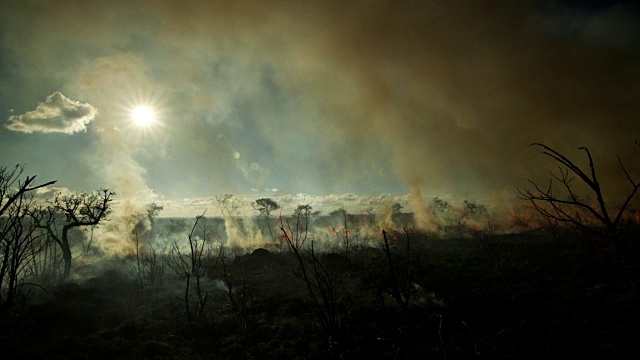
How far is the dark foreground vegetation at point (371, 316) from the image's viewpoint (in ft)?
45.1

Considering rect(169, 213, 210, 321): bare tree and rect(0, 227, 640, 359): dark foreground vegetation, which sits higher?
rect(169, 213, 210, 321): bare tree

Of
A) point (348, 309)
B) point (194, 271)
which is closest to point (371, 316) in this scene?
point (348, 309)

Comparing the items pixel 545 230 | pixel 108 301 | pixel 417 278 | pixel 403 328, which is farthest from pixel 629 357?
pixel 545 230

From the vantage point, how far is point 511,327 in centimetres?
1566

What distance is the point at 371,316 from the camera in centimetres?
1867

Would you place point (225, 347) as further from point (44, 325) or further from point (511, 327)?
point (511, 327)

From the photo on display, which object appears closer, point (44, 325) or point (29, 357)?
point (29, 357)

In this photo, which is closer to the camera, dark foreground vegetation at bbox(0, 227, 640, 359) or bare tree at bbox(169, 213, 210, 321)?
dark foreground vegetation at bbox(0, 227, 640, 359)

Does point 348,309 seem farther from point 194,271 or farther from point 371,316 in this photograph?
point 194,271

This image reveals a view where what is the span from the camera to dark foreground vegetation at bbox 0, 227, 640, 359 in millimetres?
13758

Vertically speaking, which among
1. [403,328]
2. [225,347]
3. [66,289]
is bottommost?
[225,347]

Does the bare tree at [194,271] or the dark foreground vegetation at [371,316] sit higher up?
the bare tree at [194,271]

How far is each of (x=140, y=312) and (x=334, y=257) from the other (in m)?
18.3

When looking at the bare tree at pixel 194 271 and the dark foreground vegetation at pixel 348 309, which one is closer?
the dark foreground vegetation at pixel 348 309
